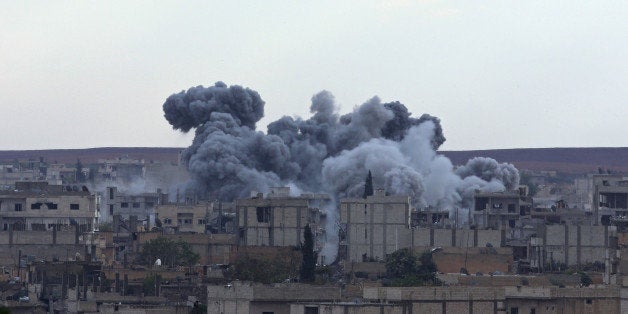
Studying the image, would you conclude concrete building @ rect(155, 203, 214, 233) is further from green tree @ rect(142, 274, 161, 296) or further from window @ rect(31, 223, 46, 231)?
green tree @ rect(142, 274, 161, 296)

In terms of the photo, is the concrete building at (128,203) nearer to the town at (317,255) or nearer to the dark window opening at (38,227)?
the town at (317,255)

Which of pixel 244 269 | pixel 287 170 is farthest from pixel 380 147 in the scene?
pixel 244 269

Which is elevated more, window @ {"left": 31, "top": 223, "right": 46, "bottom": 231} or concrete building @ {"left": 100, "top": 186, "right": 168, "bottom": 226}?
concrete building @ {"left": 100, "top": 186, "right": 168, "bottom": 226}

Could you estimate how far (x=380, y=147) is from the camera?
14050 centimetres

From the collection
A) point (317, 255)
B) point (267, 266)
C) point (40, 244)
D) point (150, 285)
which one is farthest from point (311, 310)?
point (40, 244)

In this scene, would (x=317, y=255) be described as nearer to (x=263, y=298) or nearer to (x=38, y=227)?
(x=38, y=227)

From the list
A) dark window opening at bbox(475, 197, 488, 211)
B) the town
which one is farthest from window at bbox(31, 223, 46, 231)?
dark window opening at bbox(475, 197, 488, 211)

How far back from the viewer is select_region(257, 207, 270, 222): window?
11275 centimetres

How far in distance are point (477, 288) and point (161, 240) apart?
35.3 m

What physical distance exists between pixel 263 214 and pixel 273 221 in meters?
0.80

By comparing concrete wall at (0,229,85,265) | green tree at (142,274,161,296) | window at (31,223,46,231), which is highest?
window at (31,223,46,231)

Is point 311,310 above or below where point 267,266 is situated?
below

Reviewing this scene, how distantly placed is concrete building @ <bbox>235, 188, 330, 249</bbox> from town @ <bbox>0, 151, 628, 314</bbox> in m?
0.07

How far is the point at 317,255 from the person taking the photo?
336ft
